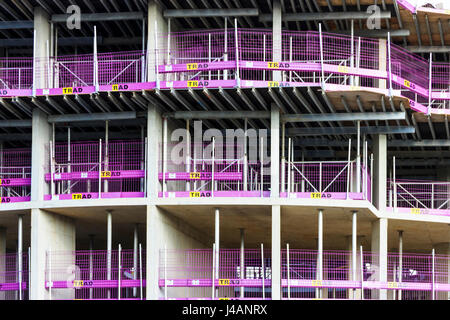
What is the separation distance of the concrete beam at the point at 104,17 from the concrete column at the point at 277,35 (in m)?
5.04

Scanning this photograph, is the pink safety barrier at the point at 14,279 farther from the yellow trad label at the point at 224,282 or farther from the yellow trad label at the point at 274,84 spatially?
the yellow trad label at the point at 274,84

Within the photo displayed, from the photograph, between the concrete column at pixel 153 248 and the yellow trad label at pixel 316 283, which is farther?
the concrete column at pixel 153 248

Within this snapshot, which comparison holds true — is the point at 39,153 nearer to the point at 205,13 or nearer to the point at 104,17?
the point at 104,17

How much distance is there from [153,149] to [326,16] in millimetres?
8143

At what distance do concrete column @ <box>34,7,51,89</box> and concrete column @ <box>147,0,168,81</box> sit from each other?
162 inches

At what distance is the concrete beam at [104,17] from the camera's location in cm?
4434

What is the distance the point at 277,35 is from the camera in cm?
4312

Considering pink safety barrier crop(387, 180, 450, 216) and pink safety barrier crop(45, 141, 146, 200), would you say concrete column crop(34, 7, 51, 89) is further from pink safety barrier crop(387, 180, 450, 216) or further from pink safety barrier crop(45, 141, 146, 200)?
pink safety barrier crop(387, 180, 450, 216)

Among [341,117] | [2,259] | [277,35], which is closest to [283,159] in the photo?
[341,117]

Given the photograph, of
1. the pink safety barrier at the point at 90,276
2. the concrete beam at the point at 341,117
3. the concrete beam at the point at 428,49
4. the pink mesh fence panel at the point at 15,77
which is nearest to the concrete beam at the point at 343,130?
the concrete beam at the point at 341,117

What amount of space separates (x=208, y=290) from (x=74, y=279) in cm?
532

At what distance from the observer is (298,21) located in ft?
147

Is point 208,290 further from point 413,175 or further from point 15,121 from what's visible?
point 413,175

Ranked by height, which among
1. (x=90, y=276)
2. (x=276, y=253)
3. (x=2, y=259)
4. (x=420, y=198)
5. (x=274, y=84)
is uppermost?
(x=274, y=84)
